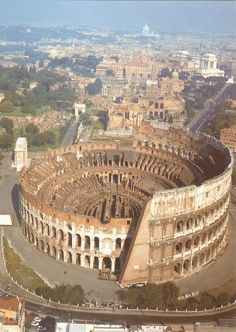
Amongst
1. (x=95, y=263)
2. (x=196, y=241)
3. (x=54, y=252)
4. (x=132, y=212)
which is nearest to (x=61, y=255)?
(x=54, y=252)

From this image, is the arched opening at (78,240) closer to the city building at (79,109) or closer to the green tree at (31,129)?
the green tree at (31,129)

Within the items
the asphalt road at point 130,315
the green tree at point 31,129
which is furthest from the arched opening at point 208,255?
the green tree at point 31,129

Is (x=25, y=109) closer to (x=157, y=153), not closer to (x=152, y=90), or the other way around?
(x=152, y=90)

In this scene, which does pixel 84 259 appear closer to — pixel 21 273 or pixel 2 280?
pixel 21 273

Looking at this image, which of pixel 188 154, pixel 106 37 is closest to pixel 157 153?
pixel 188 154

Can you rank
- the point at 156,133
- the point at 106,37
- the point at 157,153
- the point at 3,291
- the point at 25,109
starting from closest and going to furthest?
1. the point at 3,291
2. the point at 157,153
3. the point at 156,133
4. the point at 25,109
5. the point at 106,37

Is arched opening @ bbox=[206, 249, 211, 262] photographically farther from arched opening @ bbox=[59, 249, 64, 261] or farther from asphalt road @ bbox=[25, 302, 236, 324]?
arched opening @ bbox=[59, 249, 64, 261]

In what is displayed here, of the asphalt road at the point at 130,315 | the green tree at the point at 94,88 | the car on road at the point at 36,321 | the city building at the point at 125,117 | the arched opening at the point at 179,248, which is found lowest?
the green tree at the point at 94,88
